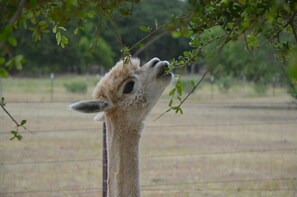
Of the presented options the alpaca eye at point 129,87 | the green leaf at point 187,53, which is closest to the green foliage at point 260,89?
the alpaca eye at point 129,87

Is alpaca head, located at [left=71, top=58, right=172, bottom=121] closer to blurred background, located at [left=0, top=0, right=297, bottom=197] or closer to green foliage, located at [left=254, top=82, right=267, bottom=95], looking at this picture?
blurred background, located at [left=0, top=0, right=297, bottom=197]

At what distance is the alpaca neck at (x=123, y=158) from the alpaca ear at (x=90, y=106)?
228mm

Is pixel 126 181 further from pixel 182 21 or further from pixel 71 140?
pixel 71 140

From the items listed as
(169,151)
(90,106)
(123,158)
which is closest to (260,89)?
(169,151)

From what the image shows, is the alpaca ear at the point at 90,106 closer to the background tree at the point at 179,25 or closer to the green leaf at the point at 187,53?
the background tree at the point at 179,25

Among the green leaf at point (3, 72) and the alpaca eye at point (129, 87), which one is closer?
the green leaf at point (3, 72)

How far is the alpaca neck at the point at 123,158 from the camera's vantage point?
183 inches

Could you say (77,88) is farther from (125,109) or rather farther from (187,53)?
(187,53)

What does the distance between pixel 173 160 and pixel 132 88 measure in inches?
366

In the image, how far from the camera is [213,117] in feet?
75.5

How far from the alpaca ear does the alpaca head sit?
0.34 ft

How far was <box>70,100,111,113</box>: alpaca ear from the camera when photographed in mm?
4605

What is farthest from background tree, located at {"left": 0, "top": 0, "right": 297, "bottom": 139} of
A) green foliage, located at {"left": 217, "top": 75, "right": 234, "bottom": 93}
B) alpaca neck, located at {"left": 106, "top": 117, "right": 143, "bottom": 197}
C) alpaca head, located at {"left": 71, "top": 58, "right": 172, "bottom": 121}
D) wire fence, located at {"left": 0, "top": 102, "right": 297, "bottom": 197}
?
green foliage, located at {"left": 217, "top": 75, "right": 234, "bottom": 93}

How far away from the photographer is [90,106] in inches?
185
